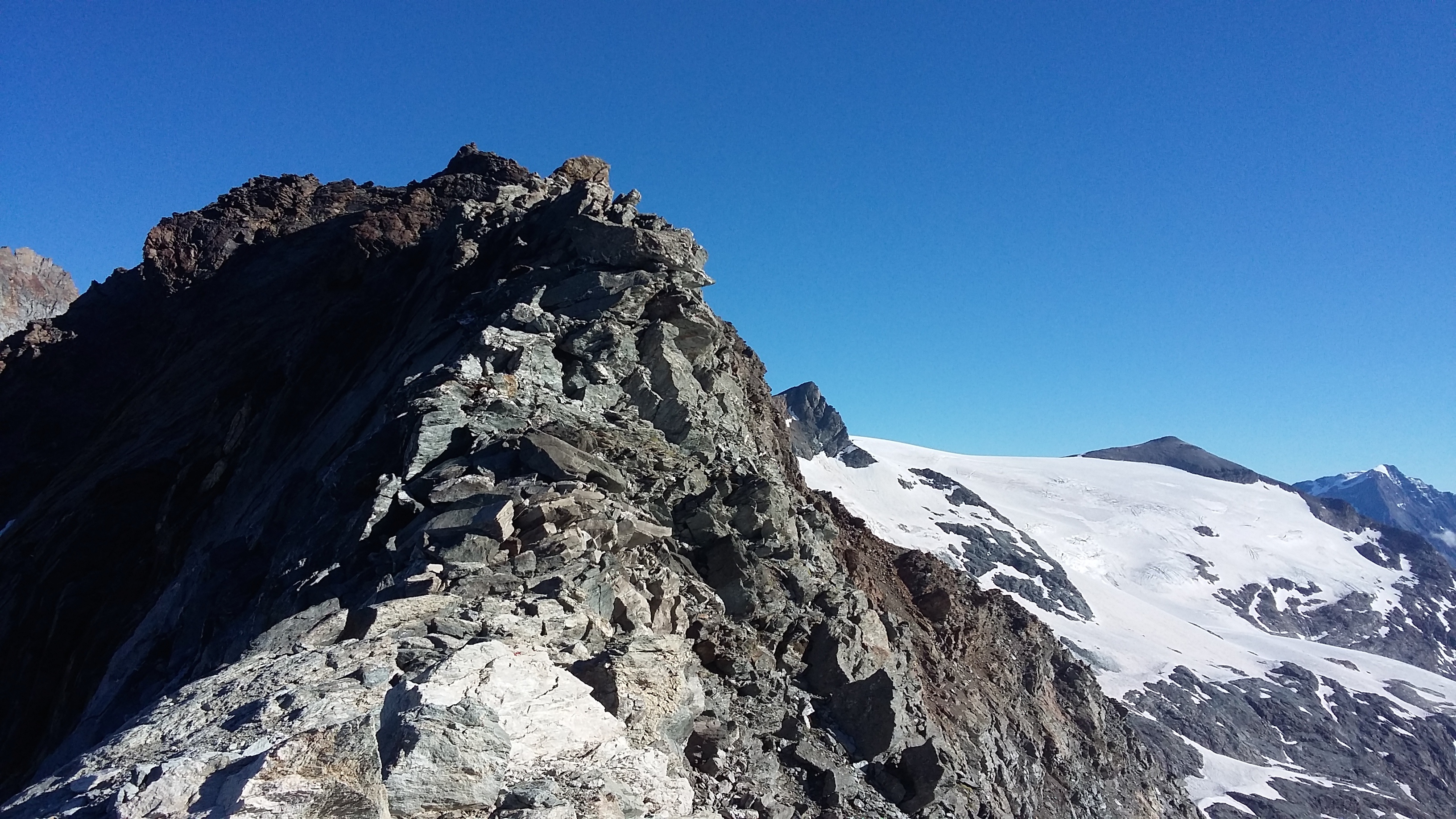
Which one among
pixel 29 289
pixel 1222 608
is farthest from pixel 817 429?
pixel 29 289

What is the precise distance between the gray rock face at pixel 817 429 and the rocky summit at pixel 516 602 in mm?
119866

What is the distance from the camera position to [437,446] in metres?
14.1

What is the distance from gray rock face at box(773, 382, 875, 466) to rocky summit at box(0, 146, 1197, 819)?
11987cm

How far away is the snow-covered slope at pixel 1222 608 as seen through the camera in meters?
79.9

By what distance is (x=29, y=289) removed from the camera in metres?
97.8

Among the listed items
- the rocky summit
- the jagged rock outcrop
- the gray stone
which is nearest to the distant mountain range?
the rocky summit

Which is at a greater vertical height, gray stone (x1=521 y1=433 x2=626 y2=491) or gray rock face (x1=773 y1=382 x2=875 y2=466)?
gray rock face (x1=773 y1=382 x2=875 y2=466)

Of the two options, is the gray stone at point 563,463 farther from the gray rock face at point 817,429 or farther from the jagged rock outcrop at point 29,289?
the gray rock face at point 817,429

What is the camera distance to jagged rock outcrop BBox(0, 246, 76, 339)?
9344 cm

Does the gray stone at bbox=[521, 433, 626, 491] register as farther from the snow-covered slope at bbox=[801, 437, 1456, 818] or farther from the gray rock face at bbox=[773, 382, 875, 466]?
the gray rock face at bbox=[773, 382, 875, 466]

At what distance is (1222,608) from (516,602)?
154197 mm

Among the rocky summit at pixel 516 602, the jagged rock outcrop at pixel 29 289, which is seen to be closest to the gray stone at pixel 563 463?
the rocky summit at pixel 516 602

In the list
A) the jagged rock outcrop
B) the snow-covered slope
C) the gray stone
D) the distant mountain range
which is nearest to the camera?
the gray stone

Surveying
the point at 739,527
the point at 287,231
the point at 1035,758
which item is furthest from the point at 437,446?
the point at 287,231
